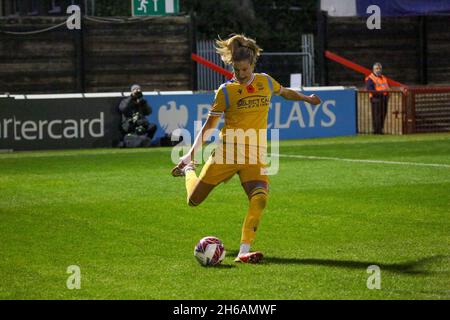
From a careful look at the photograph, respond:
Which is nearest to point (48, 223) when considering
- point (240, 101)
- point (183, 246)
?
point (183, 246)

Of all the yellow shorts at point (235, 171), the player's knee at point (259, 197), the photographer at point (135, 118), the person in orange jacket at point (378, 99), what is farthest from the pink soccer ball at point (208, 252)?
the person in orange jacket at point (378, 99)

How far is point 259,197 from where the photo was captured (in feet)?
35.4

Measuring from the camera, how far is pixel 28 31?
100 feet

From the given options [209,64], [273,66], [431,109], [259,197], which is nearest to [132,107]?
[209,64]

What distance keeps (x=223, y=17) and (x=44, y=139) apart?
18.2 metres

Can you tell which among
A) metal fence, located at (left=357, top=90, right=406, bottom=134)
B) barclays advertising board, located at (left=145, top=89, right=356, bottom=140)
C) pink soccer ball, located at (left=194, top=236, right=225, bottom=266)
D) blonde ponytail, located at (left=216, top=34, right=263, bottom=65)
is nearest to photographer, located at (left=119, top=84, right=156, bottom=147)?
barclays advertising board, located at (left=145, top=89, right=356, bottom=140)

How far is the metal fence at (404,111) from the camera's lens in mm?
28328

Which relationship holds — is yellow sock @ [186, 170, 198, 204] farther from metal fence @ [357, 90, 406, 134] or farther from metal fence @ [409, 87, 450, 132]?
metal fence @ [409, 87, 450, 132]

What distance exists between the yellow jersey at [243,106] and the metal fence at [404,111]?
17696mm

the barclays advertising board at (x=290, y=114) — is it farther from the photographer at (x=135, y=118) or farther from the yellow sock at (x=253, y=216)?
the yellow sock at (x=253, y=216)

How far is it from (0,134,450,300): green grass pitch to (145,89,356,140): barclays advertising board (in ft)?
15.8

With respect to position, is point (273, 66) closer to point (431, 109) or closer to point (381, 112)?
point (381, 112)

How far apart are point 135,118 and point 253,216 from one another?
15.1 meters

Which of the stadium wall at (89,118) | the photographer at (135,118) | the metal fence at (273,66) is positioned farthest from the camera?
the metal fence at (273,66)
